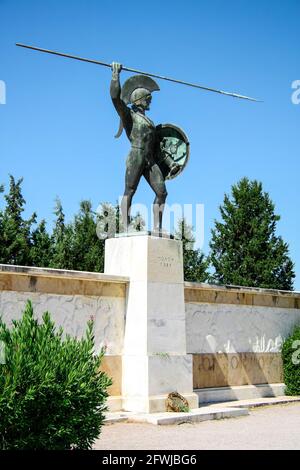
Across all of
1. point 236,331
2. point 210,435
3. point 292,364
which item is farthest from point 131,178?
point 292,364

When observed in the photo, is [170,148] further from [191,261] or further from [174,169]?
[191,261]

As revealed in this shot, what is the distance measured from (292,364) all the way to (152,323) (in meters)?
4.81

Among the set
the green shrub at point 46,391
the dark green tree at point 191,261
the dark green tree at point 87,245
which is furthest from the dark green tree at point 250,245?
the green shrub at point 46,391

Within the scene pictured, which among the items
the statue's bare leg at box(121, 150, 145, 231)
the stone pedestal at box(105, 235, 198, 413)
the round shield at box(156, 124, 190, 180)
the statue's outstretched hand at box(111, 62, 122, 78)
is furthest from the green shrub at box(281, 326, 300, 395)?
the statue's outstretched hand at box(111, 62, 122, 78)

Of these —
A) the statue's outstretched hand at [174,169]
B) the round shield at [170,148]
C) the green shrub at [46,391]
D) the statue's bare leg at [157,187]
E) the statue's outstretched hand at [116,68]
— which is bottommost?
the green shrub at [46,391]

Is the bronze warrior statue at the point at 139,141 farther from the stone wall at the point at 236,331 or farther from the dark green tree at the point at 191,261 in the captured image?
the dark green tree at the point at 191,261

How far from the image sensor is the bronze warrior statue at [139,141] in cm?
1157

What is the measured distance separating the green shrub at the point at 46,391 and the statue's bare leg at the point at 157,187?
5.57 metres

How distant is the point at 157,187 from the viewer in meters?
11.8

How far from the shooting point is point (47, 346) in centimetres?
610

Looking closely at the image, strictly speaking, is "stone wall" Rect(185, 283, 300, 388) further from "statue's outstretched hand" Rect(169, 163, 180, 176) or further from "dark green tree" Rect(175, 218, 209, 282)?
"dark green tree" Rect(175, 218, 209, 282)

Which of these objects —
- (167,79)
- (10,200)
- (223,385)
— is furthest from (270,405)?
(10,200)

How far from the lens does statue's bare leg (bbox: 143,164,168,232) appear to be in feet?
38.4

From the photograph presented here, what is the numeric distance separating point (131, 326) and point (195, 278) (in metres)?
16.4
